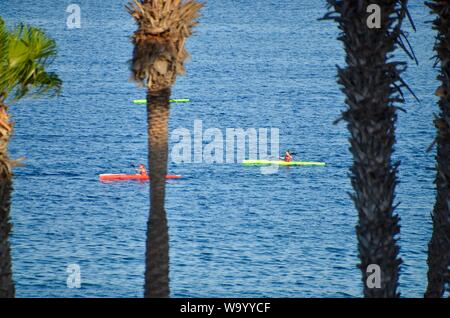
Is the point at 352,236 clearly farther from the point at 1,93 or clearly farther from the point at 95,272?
the point at 1,93

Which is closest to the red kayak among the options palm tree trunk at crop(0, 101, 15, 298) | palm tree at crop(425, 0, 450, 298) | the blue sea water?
the blue sea water

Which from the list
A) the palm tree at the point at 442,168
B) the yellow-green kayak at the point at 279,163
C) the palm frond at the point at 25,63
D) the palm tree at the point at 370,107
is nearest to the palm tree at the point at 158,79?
the palm frond at the point at 25,63

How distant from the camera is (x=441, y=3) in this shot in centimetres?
1952

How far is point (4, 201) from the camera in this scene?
19375 mm

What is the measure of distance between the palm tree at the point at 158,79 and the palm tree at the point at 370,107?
125 inches

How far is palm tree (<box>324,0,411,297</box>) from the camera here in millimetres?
17062

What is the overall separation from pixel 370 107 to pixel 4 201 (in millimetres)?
7362

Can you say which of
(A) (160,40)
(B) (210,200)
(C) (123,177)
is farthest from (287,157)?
(A) (160,40)

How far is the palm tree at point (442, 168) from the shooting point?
778 inches

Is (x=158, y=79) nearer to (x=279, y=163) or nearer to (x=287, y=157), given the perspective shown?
(x=287, y=157)

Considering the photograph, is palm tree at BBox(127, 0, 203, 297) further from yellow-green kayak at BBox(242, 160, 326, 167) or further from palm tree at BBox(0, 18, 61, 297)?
yellow-green kayak at BBox(242, 160, 326, 167)

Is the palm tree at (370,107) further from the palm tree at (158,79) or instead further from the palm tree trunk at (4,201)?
the palm tree trunk at (4,201)

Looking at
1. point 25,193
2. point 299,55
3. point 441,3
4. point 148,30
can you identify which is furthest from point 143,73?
point 299,55

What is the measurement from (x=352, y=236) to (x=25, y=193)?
1093 inches
